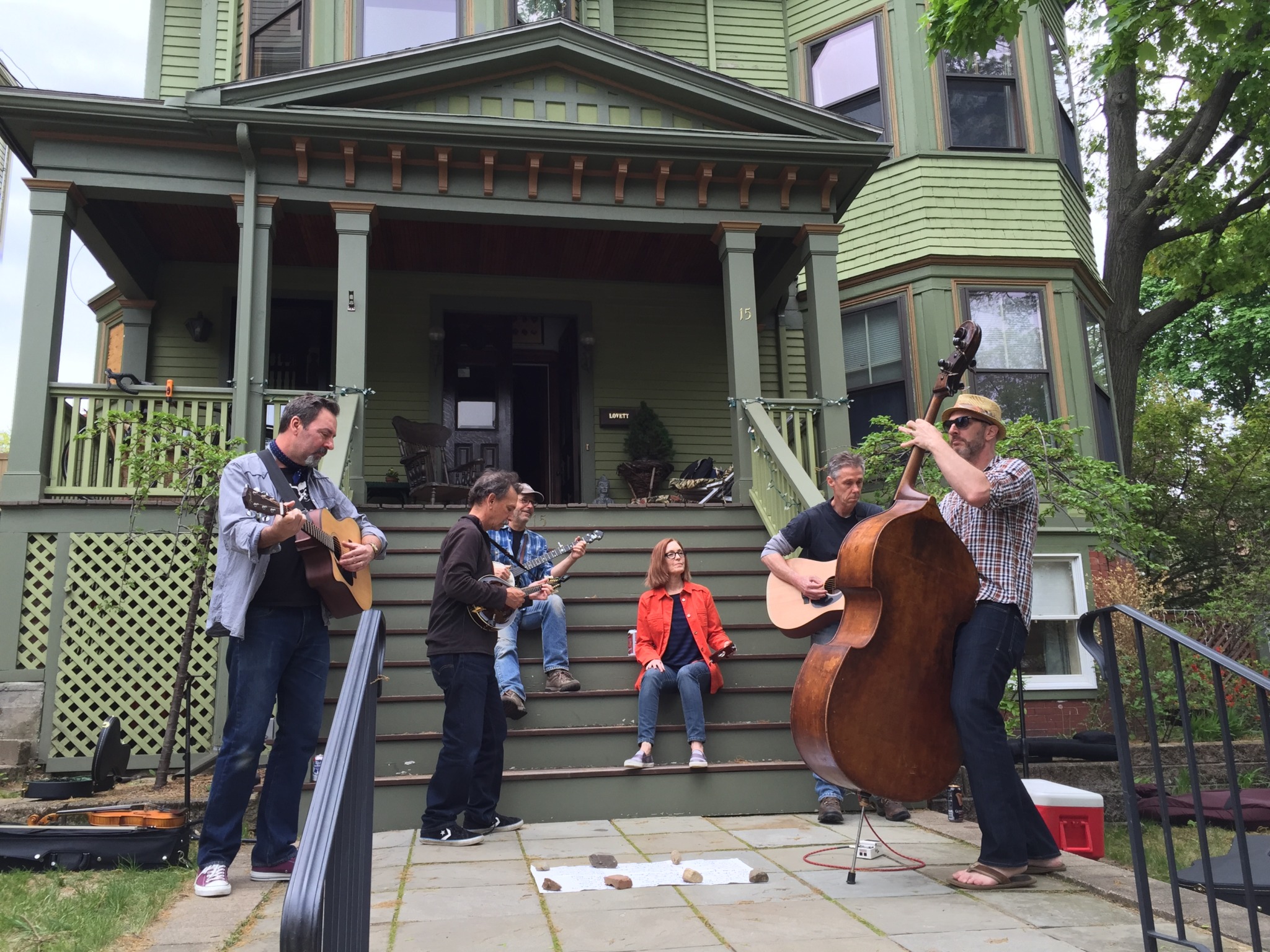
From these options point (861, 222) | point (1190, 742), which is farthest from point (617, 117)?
point (1190, 742)

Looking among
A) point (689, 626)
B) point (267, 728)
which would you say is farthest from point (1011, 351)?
point (267, 728)

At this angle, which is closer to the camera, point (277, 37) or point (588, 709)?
point (588, 709)

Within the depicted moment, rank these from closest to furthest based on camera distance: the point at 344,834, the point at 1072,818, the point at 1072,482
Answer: the point at 344,834 → the point at 1072,818 → the point at 1072,482

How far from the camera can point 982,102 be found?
37.3ft

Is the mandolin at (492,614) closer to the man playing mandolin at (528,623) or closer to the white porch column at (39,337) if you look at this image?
the man playing mandolin at (528,623)

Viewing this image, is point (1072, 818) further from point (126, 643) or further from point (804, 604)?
point (126, 643)

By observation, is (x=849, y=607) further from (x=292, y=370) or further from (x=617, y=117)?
(x=292, y=370)

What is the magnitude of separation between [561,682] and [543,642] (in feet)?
1.20

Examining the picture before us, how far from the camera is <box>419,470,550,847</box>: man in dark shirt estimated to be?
4.43m

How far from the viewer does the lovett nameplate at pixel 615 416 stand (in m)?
11.1

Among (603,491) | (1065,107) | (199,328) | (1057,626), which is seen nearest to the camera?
(1057,626)

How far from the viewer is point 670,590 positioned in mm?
5988

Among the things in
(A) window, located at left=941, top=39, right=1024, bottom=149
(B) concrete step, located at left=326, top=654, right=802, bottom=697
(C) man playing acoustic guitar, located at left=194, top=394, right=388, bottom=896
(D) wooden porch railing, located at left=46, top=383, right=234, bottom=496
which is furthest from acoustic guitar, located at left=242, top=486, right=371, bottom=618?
(A) window, located at left=941, top=39, right=1024, bottom=149

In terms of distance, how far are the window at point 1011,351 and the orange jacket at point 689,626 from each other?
222 inches
